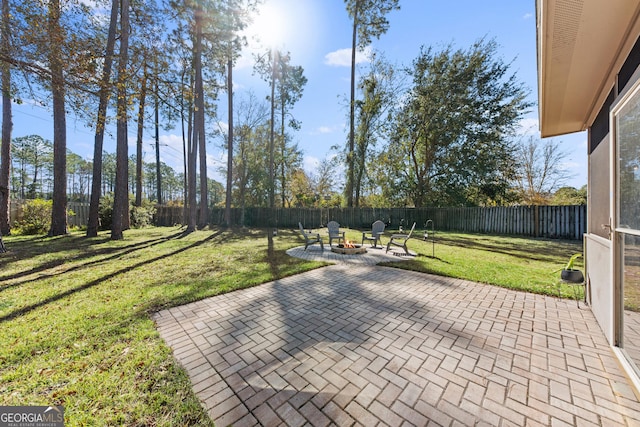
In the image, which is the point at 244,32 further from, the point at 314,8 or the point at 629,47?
the point at 629,47

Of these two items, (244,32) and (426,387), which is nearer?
(426,387)

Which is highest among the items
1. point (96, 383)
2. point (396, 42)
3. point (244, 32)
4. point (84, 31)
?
point (396, 42)

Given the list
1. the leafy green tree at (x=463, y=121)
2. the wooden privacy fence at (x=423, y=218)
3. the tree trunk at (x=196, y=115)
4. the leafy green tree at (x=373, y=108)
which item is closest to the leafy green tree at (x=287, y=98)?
the leafy green tree at (x=373, y=108)

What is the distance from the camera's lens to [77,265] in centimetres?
557

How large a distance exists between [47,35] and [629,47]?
25.8 feet

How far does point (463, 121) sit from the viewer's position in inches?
Answer: 602

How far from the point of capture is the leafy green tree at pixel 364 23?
14.8 metres

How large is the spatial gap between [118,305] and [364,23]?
1898 cm

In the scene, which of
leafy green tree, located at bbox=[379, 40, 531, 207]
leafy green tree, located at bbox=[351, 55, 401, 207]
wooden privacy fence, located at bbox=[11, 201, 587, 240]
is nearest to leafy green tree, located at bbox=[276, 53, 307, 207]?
leafy green tree, located at bbox=[351, 55, 401, 207]

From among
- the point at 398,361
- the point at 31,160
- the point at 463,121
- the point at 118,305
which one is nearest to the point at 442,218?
the point at 463,121

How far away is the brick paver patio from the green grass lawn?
0.27m

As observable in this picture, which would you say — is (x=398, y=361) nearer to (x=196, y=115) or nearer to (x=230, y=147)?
(x=196, y=115)

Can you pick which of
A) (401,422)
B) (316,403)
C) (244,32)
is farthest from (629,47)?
(244,32)

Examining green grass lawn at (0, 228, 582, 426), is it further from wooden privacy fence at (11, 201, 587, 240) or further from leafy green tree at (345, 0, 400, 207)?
leafy green tree at (345, 0, 400, 207)
